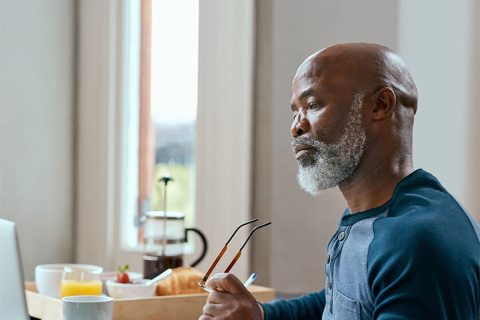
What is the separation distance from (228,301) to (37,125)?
49.1 inches

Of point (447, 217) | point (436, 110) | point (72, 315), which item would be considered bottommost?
point (72, 315)

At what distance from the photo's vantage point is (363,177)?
1172mm

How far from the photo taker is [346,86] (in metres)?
1.16

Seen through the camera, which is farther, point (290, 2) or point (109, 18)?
point (109, 18)

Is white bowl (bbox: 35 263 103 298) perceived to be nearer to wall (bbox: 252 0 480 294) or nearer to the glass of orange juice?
the glass of orange juice

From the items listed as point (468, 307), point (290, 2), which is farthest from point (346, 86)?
point (290, 2)

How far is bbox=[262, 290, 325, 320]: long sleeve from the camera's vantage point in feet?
4.47

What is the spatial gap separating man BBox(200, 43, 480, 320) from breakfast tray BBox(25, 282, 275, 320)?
1.32 feet

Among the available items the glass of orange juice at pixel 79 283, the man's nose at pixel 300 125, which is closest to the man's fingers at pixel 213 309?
→ the man's nose at pixel 300 125

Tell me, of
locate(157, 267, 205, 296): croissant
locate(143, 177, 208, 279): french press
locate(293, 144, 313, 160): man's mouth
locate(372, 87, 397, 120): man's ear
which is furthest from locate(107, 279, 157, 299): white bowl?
locate(372, 87, 397, 120): man's ear

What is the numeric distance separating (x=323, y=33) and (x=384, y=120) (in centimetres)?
67

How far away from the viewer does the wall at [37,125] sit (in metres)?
2.19

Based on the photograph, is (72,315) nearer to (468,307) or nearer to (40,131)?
(468,307)

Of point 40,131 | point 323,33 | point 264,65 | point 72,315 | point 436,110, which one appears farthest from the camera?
point 40,131
